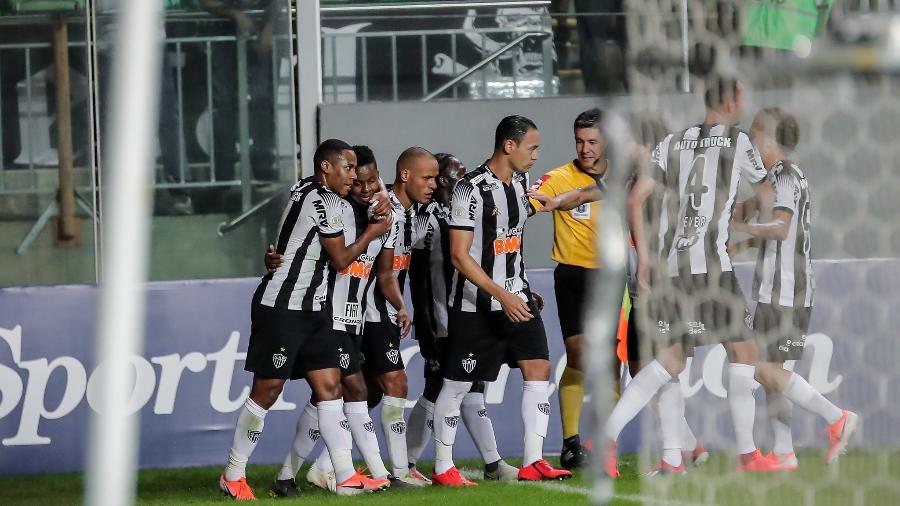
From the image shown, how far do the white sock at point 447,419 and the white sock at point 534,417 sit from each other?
0.27 meters

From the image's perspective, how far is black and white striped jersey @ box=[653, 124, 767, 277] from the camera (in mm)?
5137

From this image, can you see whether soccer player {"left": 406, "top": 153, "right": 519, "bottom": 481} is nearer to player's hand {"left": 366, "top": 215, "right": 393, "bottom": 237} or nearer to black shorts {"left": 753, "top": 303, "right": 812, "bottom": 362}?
player's hand {"left": 366, "top": 215, "right": 393, "bottom": 237}

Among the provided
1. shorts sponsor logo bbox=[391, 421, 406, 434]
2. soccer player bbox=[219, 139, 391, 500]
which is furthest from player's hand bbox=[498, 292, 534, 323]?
shorts sponsor logo bbox=[391, 421, 406, 434]

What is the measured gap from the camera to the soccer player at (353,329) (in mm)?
6062

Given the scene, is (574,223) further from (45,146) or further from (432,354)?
(45,146)

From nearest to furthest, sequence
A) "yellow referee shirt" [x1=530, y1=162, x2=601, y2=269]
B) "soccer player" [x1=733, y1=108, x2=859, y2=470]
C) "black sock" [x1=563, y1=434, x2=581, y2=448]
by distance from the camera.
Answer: "soccer player" [x1=733, y1=108, x2=859, y2=470], "black sock" [x1=563, y1=434, x2=581, y2=448], "yellow referee shirt" [x1=530, y1=162, x2=601, y2=269]

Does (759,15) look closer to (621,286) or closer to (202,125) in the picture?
(621,286)

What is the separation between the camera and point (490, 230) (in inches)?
243

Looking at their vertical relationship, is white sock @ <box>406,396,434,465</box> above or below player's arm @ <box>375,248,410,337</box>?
below

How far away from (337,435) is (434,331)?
0.89 meters

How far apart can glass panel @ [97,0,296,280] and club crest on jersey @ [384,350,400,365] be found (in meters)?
2.29

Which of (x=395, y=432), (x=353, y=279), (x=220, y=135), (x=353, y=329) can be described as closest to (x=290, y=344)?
(x=353, y=329)

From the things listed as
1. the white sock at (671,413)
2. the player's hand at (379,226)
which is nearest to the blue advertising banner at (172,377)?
the white sock at (671,413)

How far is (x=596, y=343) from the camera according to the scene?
262 cm
